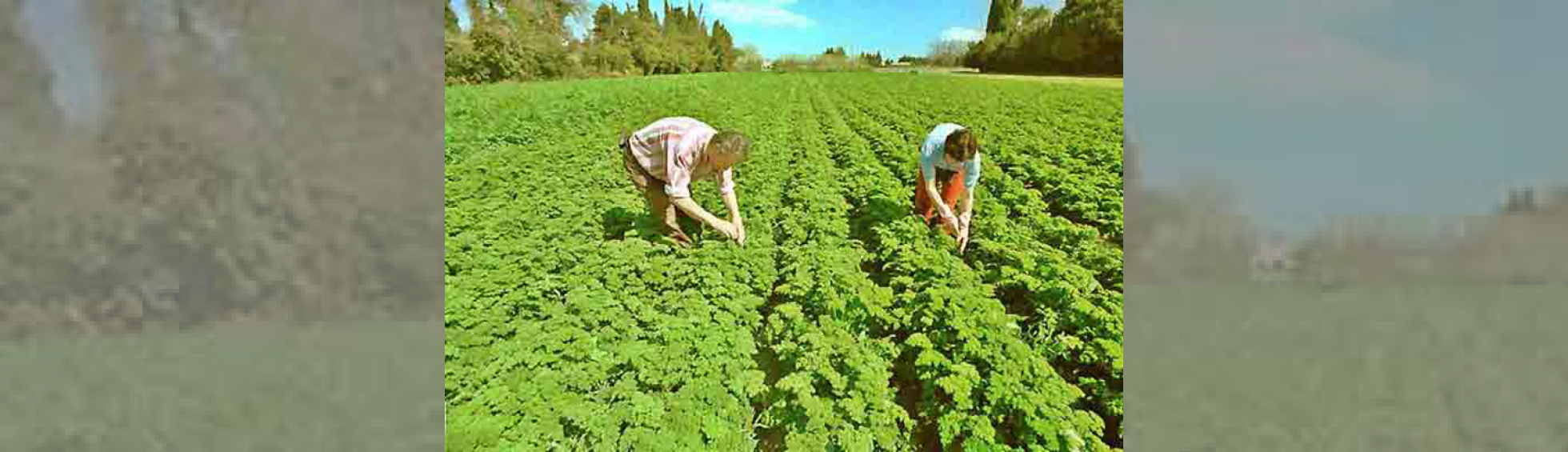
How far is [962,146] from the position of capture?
221 cm

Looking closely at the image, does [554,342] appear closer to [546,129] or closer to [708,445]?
[708,445]

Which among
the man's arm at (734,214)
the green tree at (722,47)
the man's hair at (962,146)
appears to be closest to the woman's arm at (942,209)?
the man's hair at (962,146)

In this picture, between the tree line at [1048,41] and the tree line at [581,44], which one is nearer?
the tree line at [1048,41]

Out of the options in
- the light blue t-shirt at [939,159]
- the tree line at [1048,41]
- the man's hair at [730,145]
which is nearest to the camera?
the tree line at [1048,41]

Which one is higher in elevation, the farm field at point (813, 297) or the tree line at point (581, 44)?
the tree line at point (581, 44)

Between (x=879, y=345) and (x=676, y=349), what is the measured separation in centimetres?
72

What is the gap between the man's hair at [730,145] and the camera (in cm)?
197

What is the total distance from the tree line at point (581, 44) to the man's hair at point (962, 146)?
3.03 ft

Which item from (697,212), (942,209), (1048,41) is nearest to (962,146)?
(942,209)

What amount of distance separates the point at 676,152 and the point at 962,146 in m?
1.23

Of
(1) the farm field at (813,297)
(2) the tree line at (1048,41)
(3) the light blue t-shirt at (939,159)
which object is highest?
(2) the tree line at (1048,41)

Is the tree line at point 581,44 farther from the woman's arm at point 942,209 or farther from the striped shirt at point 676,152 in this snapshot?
the woman's arm at point 942,209

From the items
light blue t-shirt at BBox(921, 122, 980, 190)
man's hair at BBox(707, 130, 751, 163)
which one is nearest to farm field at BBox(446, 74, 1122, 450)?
light blue t-shirt at BBox(921, 122, 980, 190)

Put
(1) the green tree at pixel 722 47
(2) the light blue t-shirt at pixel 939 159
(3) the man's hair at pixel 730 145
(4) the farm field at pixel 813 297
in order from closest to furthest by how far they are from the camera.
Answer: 1. (4) the farm field at pixel 813 297
2. (3) the man's hair at pixel 730 145
3. (1) the green tree at pixel 722 47
4. (2) the light blue t-shirt at pixel 939 159
